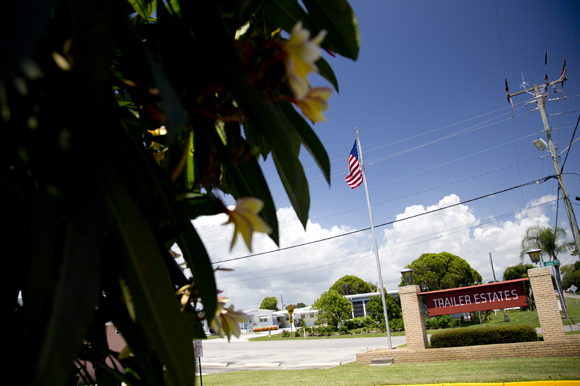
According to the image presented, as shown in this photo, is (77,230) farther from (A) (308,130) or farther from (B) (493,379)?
(B) (493,379)

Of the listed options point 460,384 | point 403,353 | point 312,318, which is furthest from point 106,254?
point 312,318

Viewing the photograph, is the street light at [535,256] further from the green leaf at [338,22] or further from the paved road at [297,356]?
the green leaf at [338,22]

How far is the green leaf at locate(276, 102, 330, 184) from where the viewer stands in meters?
0.64

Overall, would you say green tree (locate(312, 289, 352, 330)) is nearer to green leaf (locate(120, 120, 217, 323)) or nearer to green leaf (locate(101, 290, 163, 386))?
green leaf (locate(101, 290, 163, 386))

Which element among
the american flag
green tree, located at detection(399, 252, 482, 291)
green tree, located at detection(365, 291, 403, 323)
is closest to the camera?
the american flag

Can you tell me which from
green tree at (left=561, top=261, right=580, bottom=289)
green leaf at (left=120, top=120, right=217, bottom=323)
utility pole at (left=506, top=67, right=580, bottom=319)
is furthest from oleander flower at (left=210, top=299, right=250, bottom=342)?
green tree at (left=561, top=261, right=580, bottom=289)

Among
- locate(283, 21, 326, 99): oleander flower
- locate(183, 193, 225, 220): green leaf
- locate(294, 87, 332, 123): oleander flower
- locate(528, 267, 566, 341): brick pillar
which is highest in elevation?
locate(283, 21, 326, 99): oleander flower

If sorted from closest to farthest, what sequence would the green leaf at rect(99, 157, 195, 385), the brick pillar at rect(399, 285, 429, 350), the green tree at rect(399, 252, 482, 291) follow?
the green leaf at rect(99, 157, 195, 385), the brick pillar at rect(399, 285, 429, 350), the green tree at rect(399, 252, 482, 291)

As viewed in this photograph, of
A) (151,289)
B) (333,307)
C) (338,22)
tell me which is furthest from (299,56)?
(333,307)

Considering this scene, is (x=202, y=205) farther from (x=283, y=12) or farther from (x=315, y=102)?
(x=283, y=12)

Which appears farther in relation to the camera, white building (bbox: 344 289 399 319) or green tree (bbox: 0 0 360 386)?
white building (bbox: 344 289 399 319)

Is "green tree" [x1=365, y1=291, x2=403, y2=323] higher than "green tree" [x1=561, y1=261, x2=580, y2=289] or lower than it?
lower

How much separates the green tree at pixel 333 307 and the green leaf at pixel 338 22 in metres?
24.9

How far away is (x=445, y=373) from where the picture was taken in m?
6.73
